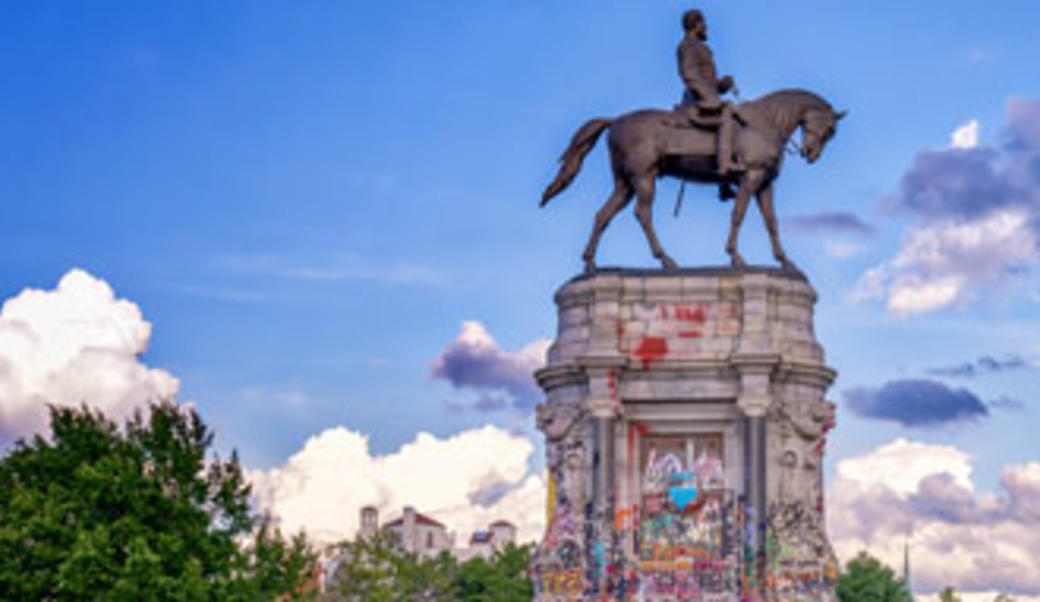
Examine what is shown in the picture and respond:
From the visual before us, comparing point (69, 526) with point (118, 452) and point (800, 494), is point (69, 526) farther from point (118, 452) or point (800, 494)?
point (800, 494)

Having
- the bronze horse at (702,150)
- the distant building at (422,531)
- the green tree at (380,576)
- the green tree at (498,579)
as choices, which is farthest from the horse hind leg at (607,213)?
the distant building at (422,531)

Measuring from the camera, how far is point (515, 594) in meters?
103

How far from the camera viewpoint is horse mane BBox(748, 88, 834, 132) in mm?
49500

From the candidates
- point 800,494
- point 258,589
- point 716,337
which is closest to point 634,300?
point 716,337

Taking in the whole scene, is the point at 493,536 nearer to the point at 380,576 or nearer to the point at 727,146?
the point at 380,576

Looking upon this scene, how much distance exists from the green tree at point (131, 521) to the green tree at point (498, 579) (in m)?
47.7

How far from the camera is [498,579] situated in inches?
4085

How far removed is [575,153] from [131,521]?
13.2 meters

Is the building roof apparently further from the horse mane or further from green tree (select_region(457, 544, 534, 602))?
the horse mane

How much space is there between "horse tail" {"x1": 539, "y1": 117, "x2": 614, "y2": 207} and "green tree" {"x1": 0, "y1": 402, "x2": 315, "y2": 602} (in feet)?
Result: 34.4

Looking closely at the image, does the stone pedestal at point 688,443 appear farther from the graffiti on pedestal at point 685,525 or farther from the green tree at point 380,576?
the green tree at point 380,576

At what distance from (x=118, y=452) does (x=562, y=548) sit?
11719 millimetres

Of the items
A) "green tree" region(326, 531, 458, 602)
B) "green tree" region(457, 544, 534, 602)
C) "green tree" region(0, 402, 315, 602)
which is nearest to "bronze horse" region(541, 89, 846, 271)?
"green tree" region(0, 402, 315, 602)

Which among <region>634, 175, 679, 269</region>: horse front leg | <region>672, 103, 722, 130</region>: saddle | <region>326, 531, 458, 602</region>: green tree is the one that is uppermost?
<region>672, 103, 722, 130</region>: saddle
